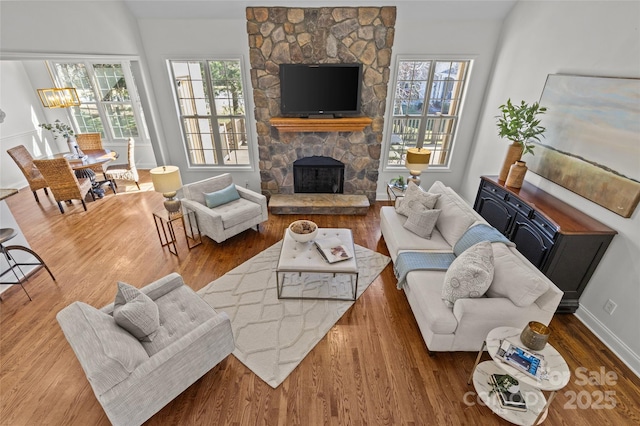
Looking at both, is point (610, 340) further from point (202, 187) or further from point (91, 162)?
point (91, 162)

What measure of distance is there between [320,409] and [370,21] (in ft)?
16.6

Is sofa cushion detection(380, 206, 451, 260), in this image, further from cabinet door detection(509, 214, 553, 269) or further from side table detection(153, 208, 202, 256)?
side table detection(153, 208, 202, 256)

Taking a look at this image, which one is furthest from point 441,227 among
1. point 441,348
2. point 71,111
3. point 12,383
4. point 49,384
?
point 71,111

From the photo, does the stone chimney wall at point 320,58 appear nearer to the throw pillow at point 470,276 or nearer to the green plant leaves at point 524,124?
the green plant leaves at point 524,124

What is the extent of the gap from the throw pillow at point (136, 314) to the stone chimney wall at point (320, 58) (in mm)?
3536

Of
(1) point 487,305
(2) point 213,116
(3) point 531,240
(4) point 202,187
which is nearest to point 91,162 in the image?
(2) point 213,116

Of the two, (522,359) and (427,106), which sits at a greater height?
(427,106)

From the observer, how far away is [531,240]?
128 inches

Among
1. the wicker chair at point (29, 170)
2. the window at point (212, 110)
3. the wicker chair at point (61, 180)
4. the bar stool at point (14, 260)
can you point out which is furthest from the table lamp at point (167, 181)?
the wicker chair at point (29, 170)

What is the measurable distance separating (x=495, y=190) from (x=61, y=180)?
6808 mm

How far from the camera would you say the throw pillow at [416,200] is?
3.79 metres

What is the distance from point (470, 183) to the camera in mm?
5555

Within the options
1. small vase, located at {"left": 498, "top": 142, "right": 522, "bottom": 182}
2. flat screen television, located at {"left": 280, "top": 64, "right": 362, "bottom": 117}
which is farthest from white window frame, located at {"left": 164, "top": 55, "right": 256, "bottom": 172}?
small vase, located at {"left": 498, "top": 142, "right": 522, "bottom": 182}

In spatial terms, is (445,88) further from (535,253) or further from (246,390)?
(246,390)
